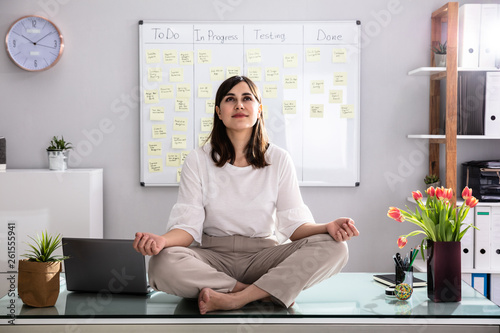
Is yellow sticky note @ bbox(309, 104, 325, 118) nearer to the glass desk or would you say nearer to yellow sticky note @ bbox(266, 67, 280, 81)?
yellow sticky note @ bbox(266, 67, 280, 81)

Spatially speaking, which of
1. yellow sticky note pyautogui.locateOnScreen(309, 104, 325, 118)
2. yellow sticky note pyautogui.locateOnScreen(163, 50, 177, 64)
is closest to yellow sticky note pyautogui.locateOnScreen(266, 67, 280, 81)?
yellow sticky note pyautogui.locateOnScreen(309, 104, 325, 118)

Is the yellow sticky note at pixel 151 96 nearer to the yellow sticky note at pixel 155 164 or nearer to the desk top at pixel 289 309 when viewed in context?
the yellow sticky note at pixel 155 164

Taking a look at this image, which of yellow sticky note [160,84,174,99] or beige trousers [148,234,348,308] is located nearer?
beige trousers [148,234,348,308]

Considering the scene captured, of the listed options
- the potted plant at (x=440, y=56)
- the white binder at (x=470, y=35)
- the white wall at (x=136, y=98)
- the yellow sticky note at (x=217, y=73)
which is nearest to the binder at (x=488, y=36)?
the white binder at (x=470, y=35)

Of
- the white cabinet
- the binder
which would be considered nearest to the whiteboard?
the white cabinet

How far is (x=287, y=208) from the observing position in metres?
2.22

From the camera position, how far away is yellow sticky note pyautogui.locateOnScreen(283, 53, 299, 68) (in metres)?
3.22

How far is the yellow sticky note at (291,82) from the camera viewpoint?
323 centimetres

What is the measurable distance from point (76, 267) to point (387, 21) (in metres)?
2.33

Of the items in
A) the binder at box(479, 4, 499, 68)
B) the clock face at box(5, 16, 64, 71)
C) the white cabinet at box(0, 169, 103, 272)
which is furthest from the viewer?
the clock face at box(5, 16, 64, 71)

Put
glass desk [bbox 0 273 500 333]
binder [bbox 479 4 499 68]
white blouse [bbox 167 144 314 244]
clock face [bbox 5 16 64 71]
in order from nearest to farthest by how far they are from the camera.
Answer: glass desk [bbox 0 273 500 333], white blouse [bbox 167 144 314 244], binder [bbox 479 4 499 68], clock face [bbox 5 16 64 71]

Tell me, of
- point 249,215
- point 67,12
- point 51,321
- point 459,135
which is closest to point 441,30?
point 459,135

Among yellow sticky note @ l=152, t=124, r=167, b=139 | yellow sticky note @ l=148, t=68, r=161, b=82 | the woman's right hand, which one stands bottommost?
the woman's right hand

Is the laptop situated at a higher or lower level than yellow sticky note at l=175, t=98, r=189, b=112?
lower
